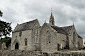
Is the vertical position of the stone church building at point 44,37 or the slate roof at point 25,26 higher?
the slate roof at point 25,26

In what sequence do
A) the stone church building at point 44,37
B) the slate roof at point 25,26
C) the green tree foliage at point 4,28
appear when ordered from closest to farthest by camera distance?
the green tree foliage at point 4,28, the stone church building at point 44,37, the slate roof at point 25,26

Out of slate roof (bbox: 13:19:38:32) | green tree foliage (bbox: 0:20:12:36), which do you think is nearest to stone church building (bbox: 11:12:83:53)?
slate roof (bbox: 13:19:38:32)

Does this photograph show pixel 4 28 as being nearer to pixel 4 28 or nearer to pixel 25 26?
pixel 4 28

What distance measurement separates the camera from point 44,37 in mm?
39031

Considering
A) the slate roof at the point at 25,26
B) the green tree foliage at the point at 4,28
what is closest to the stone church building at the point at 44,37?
the slate roof at the point at 25,26

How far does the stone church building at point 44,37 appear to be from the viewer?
36.0 metres

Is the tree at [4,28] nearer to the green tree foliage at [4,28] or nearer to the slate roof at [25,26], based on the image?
the green tree foliage at [4,28]

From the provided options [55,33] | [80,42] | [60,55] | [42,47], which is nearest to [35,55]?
[60,55]

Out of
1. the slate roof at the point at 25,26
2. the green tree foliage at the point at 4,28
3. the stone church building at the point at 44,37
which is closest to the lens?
the green tree foliage at the point at 4,28

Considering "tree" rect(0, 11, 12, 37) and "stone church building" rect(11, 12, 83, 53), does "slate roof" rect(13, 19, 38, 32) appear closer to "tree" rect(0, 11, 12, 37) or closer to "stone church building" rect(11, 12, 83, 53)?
"stone church building" rect(11, 12, 83, 53)

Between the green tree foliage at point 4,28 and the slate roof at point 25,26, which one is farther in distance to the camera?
the slate roof at point 25,26

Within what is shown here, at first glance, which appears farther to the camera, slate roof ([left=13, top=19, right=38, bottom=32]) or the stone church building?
slate roof ([left=13, top=19, right=38, bottom=32])

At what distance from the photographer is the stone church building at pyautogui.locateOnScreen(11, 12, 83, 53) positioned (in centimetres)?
3601

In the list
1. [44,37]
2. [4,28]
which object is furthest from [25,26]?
[4,28]
